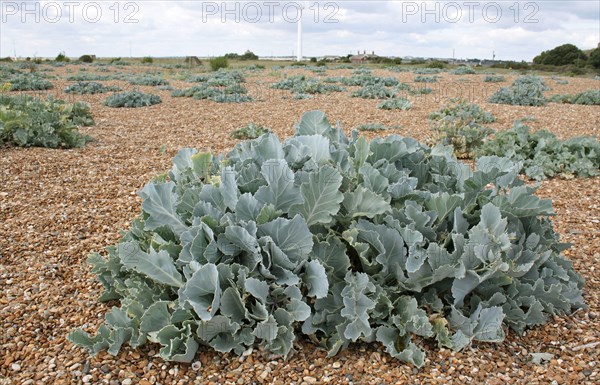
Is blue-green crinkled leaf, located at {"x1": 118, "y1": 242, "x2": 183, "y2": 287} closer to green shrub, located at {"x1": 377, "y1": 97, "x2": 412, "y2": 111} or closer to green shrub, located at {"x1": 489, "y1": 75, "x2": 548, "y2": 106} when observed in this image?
green shrub, located at {"x1": 377, "y1": 97, "x2": 412, "y2": 111}

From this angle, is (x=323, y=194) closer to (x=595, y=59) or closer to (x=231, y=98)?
(x=231, y=98)

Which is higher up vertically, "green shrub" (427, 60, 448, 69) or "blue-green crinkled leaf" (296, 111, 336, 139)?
"green shrub" (427, 60, 448, 69)

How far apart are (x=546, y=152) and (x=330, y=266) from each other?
4.31 metres

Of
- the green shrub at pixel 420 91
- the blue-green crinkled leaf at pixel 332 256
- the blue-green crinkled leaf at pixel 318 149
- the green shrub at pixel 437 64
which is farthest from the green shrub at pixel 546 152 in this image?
the green shrub at pixel 437 64

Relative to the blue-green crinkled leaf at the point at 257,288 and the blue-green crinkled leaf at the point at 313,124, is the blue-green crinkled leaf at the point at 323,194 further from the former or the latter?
the blue-green crinkled leaf at the point at 313,124

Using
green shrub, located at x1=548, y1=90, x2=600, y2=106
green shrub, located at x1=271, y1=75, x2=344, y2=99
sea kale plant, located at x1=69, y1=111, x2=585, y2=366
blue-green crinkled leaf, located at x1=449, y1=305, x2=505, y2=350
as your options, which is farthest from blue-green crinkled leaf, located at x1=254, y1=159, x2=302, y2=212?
green shrub, located at x1=548, y1=90, x2=600, y2=106

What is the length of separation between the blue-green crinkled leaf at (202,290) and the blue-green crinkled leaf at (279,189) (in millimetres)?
427

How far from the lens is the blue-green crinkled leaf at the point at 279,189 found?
2.35 m

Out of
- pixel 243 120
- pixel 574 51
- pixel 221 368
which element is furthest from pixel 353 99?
pixel 574 51

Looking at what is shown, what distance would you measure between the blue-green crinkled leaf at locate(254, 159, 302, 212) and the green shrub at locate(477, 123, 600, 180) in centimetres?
366

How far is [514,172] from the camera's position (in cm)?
262

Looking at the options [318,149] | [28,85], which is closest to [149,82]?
[28,85]

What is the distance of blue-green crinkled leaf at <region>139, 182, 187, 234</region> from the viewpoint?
2.42 metres

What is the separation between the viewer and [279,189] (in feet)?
7.73
